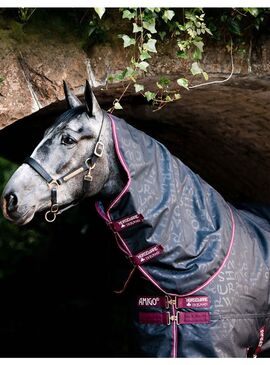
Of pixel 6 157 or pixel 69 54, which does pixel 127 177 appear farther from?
pixel 6 157

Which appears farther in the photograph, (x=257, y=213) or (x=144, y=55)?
(x=257, y=213)

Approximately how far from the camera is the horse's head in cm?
255

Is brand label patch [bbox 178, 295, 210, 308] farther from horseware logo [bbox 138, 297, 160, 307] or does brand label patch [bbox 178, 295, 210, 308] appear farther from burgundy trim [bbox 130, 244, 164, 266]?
burgundy trim [bbox 130, 244, 164, 266]

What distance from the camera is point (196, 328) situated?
2.63 m

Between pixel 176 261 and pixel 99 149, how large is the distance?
1.63 feet

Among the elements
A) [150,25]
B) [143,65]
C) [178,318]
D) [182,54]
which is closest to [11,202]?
[178,318]

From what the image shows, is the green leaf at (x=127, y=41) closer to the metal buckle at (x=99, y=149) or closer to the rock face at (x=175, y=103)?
the rock face at (x=175, y=103)

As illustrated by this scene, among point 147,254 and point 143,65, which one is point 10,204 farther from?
point 143,65

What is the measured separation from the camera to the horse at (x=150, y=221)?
102 inches

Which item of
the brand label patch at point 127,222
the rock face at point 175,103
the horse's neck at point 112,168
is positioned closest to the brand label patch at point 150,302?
the brand label patch at point 127,222

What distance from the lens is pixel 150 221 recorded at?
103 inches

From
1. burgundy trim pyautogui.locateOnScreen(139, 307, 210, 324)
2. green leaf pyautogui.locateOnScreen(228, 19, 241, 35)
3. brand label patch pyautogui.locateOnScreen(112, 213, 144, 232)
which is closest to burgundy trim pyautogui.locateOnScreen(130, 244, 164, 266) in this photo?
brand label patch pyautogui.locateOnScreen(112, 213, 144, 232)

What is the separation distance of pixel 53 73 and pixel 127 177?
670 millimetres

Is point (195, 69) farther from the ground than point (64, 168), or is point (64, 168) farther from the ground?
point (195, 69)
